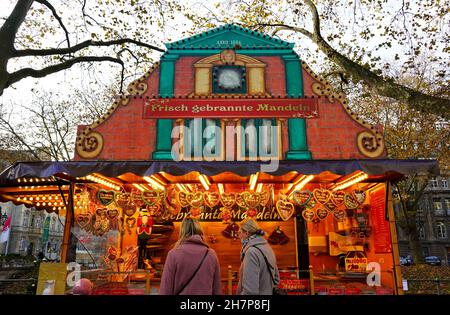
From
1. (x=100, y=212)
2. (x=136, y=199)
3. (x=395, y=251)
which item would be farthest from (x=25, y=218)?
(x=395, y=251)

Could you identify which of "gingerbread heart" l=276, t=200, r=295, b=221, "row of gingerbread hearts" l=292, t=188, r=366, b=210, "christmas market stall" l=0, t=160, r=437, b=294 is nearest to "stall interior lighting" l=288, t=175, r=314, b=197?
"christmas market stall" l=0, t=160, r=437, b=294

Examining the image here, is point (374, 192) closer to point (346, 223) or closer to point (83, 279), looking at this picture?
point (346, 223)

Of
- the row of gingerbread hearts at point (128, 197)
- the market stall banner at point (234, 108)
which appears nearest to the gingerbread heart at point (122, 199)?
the row of gingerbread hearts at point (128, 197)

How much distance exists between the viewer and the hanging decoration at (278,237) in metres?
9.95

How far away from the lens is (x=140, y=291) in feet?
23.4

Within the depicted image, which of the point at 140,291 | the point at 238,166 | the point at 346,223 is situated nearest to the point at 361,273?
the point at 346,223

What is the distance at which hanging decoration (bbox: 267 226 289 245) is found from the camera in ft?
32.7

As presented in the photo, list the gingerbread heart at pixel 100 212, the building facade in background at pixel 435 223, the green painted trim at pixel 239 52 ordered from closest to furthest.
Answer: the gingerbread heart at pixel 100 212 → the green painted trim at pixel 239 52 → the building facade in background at pixel 435 223

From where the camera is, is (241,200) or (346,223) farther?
(346,223)

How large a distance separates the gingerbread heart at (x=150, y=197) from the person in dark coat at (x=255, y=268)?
139 inches

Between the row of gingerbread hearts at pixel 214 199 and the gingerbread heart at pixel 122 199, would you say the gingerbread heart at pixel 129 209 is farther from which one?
the row of gingerbread hearts at pixel 214 199

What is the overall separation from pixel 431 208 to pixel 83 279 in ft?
→ 171

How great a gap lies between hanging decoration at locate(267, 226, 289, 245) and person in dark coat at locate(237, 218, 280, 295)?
5.84 meters

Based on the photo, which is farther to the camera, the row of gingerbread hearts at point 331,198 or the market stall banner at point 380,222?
the market stall banner at point 380,222
